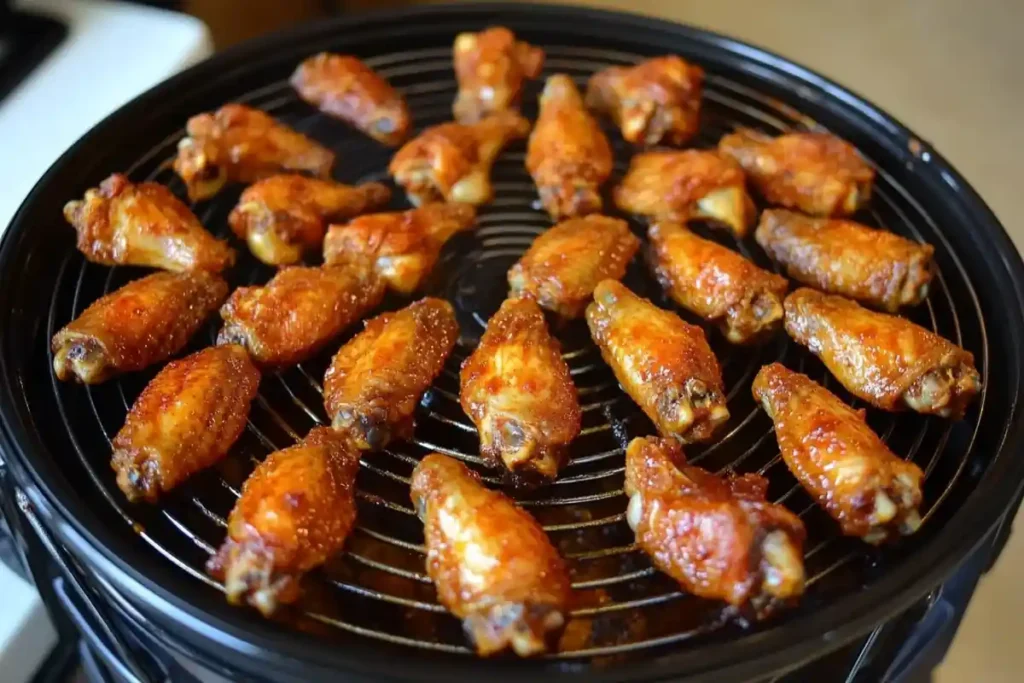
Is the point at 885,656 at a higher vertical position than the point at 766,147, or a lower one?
lower

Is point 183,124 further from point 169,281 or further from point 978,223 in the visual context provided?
point 978,223

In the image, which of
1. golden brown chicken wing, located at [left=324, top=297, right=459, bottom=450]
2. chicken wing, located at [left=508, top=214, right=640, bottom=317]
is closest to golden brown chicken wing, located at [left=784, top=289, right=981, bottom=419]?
chicken wing, located at [left=508, top=214, right=640, bottom=317]

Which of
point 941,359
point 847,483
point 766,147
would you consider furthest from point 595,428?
point 766,147

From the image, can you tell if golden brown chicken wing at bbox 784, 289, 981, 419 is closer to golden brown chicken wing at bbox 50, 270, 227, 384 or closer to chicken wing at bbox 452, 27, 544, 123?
chicken wing at bbox 452, 27, 544, 123

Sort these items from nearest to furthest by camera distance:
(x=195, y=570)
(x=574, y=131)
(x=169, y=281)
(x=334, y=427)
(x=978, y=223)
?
(x=195, y=570)
(x=334, y=427)
(x=169, y=281)
(x=978, y=223)
(x=574, y=131)

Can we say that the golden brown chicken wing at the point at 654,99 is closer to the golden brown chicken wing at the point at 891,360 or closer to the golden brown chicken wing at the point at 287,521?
the golden brown chicken wing at the point at 891,360
